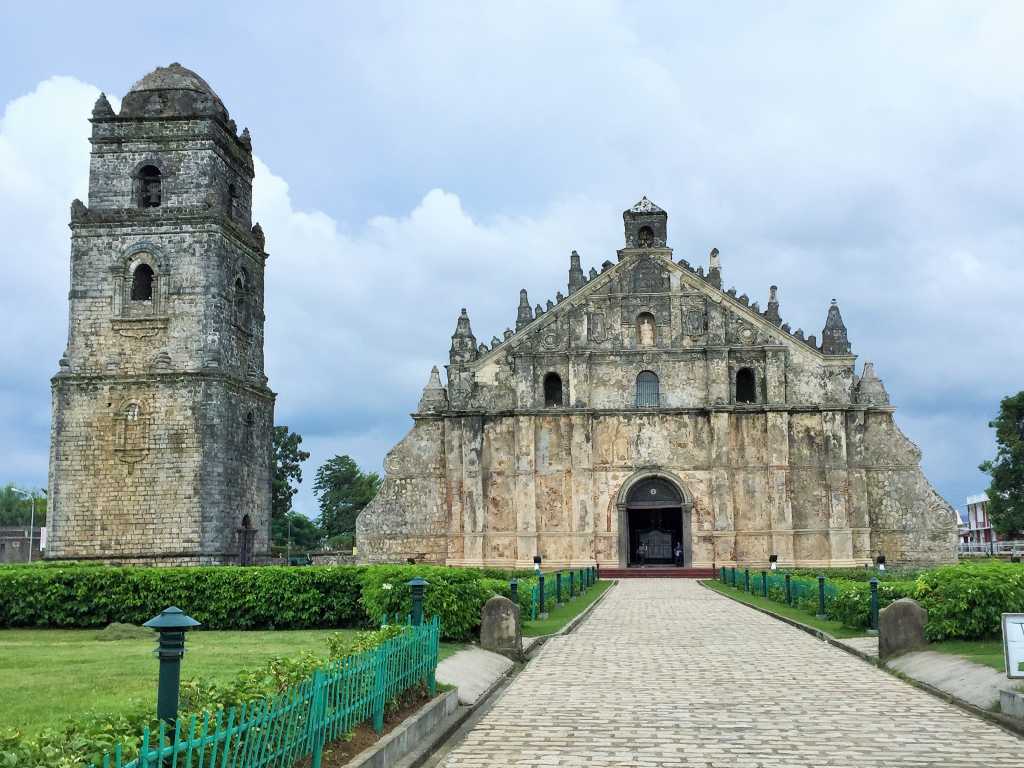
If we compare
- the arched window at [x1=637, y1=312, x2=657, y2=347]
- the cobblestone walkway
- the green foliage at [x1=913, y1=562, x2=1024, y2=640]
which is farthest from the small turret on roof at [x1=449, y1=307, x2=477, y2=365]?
the green foliage at [x1=913, y1=562, x2=1024, y2=640]

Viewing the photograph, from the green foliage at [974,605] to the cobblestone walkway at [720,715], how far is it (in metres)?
1.41

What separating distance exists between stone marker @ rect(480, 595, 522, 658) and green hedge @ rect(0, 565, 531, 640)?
2.06 metres

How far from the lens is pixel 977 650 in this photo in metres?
14.9

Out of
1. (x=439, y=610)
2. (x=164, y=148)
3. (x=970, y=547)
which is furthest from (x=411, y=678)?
(x=970, y=547)

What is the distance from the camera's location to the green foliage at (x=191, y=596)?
67.3 feet

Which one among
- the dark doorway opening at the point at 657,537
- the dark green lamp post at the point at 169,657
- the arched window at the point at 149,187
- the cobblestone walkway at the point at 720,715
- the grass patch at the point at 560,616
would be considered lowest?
the cobblestone walkway at the point at 720,715

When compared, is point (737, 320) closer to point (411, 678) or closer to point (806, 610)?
point (806, 610)

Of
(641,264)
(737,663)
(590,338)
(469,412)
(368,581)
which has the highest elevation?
(641,264)

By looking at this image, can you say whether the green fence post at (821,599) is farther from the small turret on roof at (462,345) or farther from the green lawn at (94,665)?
the small turret on roof at (462,345)

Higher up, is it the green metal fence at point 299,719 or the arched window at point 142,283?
the arched window at point 142,283

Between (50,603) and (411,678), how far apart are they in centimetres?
1347

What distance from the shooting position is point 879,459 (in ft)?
146

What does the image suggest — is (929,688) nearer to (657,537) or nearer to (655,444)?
(655,444)

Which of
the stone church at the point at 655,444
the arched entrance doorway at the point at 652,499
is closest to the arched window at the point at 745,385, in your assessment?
the stone church at the point at 655,444
